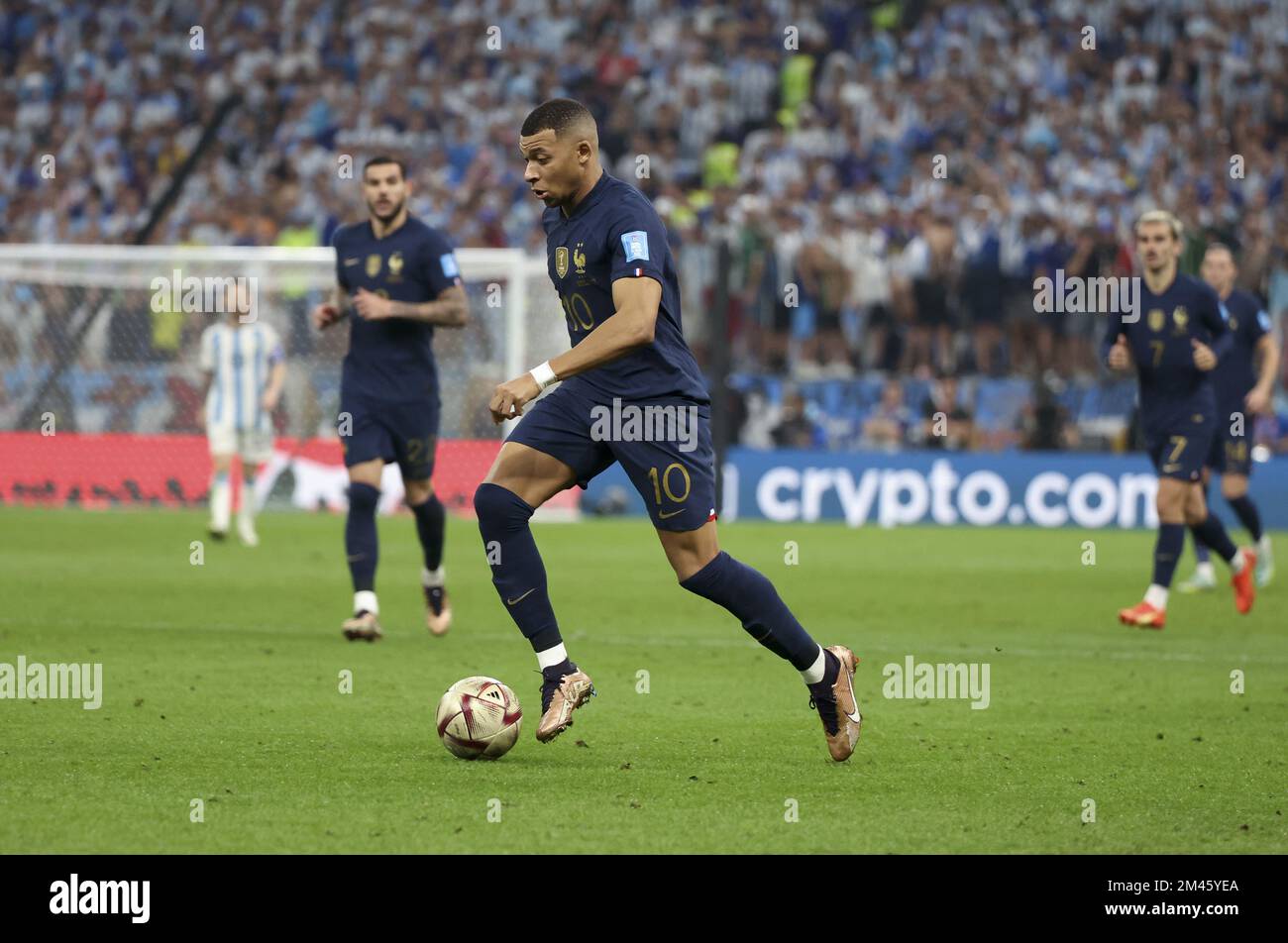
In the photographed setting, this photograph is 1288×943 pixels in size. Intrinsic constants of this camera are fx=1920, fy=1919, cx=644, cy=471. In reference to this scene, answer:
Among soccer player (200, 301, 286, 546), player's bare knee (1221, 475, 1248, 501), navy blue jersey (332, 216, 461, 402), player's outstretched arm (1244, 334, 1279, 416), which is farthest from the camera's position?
soccer player (200, 301, 286, 546)

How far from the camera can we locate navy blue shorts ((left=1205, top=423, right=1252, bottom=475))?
14062 millimetres

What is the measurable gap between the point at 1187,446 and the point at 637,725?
5.40m

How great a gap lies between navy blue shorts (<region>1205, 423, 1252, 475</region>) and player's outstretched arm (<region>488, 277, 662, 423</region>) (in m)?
8.58

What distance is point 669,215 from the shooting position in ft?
76.5

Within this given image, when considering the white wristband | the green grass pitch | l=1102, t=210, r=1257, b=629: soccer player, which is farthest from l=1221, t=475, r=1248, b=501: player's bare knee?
the white wristband

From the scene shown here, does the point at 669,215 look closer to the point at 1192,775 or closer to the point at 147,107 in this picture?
the point at 147,107

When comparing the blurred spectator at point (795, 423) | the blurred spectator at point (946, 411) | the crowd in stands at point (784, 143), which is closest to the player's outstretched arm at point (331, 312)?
the crowd in stands at point (784, 143)

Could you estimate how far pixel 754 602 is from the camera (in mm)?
6652

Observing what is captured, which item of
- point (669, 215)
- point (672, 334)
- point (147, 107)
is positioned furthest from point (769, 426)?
point (672, 334)

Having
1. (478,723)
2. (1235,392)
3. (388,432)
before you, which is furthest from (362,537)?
(1235,392)

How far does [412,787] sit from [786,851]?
1440mm

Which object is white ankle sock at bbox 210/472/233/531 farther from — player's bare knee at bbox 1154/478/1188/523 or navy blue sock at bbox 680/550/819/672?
navy blue sock at bbox 680/550/819/672

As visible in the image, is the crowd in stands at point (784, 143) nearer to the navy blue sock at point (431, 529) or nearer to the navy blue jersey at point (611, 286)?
the navy blue sock at point (431, 529)

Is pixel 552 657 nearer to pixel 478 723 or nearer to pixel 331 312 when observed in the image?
pixel 478 723
